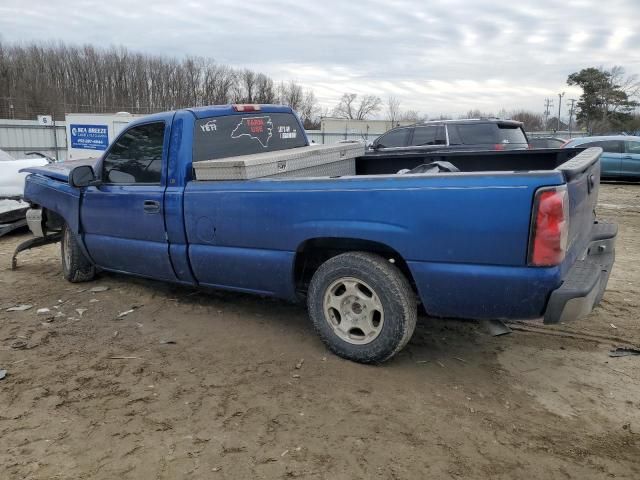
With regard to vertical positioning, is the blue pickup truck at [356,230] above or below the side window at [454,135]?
below

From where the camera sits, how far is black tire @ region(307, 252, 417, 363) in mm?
3521

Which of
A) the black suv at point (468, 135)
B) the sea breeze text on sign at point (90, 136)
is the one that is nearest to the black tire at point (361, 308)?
the black suv at point (468, 135)

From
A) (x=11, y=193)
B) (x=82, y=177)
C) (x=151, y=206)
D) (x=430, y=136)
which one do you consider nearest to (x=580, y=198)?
(x=151, y=206)

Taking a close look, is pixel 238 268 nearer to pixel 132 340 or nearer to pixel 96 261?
pixel 132 340

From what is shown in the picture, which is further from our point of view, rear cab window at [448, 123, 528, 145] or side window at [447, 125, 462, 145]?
side window at [447, 125, 462, 145]

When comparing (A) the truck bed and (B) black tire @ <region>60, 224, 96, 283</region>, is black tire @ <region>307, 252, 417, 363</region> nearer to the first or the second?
(A) the truck bed

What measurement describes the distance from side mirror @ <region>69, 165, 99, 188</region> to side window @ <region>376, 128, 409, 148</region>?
7625 millimetres

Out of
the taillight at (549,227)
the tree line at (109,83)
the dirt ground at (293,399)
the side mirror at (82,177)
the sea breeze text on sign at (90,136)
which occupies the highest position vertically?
the tree line at (109,83)

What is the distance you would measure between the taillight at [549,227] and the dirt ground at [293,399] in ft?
3.10

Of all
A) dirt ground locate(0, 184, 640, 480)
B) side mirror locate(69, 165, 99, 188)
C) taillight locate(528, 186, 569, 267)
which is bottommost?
dirt ground locate(0, 184, 640, 480)

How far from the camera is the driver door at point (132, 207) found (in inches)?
185

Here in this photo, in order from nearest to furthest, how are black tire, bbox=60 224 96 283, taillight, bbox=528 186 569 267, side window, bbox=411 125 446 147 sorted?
taillight, bbox=528 186 569 267 < black tire, bbox=60 224 96 283 < side window, bbox=411 125 446 147

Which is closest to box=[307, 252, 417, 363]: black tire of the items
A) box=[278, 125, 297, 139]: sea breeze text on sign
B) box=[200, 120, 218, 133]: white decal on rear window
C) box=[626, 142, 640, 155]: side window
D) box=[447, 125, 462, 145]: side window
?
box=[200, 120, 218, 133]: white decal on rear window

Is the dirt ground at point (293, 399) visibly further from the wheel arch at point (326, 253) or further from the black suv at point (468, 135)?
the black suv at point (468, 135)
